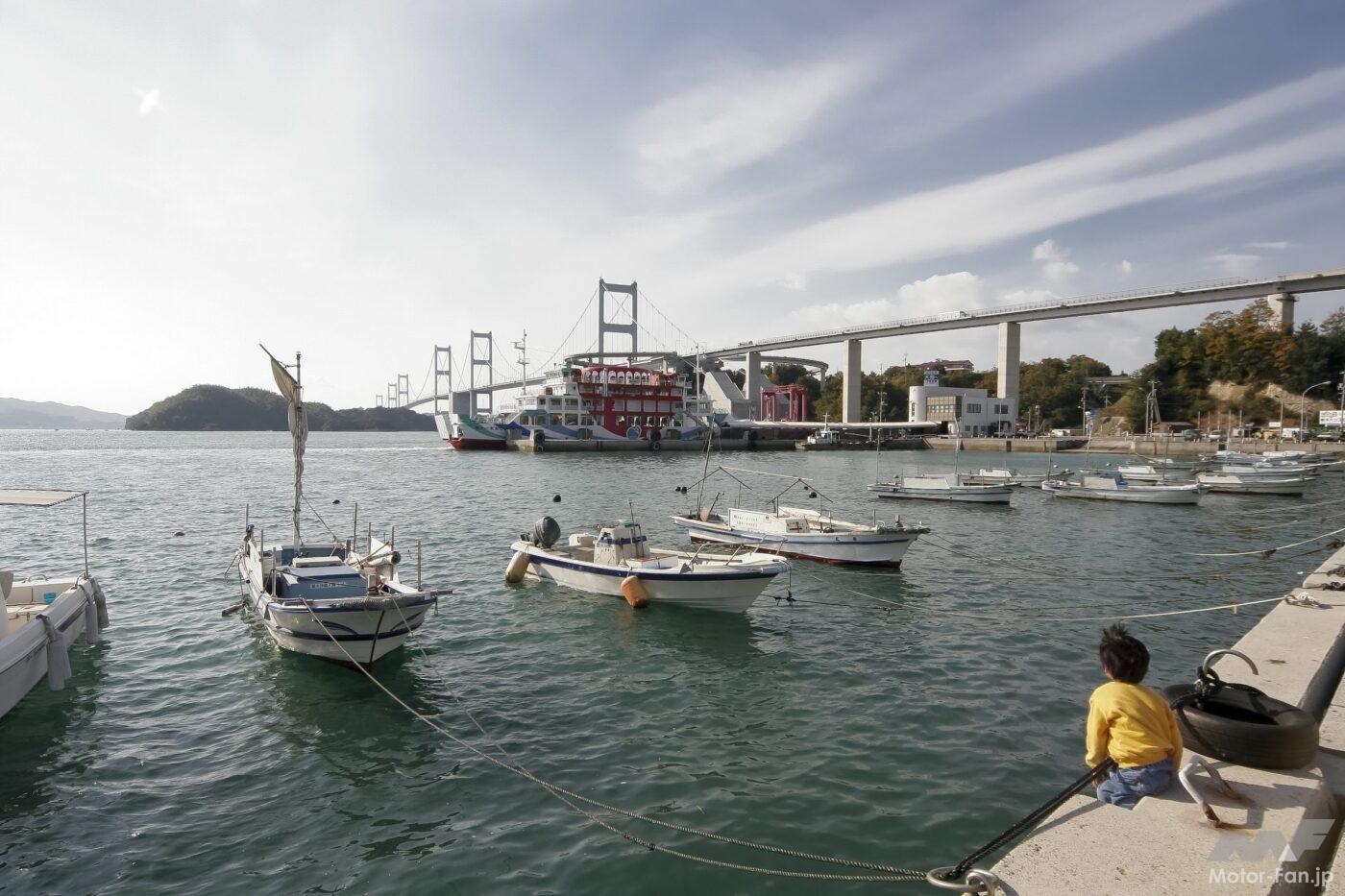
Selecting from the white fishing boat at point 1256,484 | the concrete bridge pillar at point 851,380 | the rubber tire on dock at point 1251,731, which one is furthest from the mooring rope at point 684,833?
the concrete bridge pillar at point 851,380

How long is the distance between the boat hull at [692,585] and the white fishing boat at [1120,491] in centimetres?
2938

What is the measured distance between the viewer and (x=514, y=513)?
98.7 feet

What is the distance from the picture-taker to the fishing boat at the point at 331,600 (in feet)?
34.7

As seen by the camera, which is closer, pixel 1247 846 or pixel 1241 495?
pixel 1247 846

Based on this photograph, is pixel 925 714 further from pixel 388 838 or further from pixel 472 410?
pixel 472 410

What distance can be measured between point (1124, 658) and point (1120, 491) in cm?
3681

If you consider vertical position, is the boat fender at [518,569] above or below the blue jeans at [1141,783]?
below

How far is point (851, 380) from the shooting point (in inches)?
4486

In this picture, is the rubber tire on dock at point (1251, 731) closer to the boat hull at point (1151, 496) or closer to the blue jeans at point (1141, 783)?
the blue jeans at point (1141, 783)

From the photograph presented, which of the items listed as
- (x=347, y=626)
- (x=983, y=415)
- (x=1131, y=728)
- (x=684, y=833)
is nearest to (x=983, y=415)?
(x=983, y=415)

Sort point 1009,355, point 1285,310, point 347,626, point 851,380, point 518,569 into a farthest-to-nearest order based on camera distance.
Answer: point 851,380 → point 1009,355 → point 1285,310 → point 518,569 → point 347,626

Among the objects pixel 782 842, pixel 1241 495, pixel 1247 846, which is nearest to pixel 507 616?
pixel 782 842

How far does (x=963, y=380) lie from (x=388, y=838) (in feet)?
471

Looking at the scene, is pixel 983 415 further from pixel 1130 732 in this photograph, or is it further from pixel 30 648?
pixel 30 648
